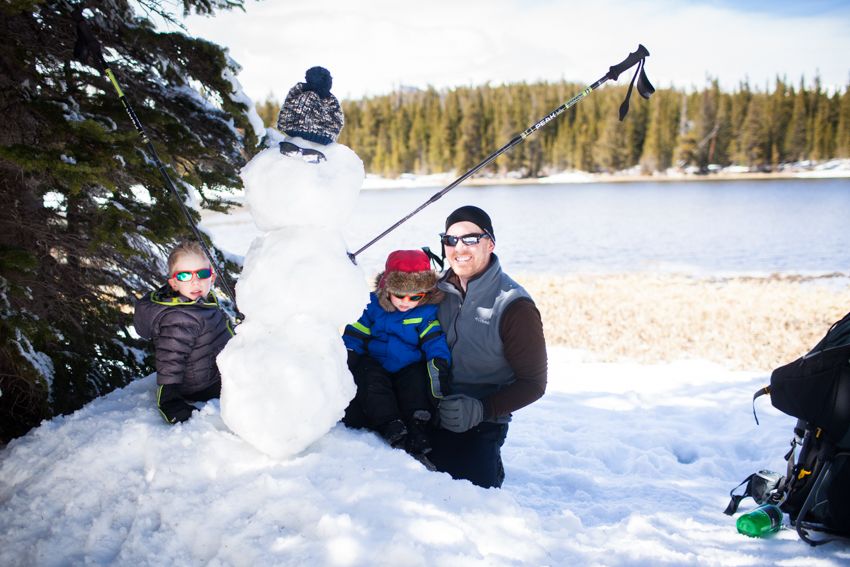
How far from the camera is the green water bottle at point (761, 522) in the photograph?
9.15ft

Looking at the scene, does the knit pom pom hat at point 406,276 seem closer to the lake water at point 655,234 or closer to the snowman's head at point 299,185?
the snowman's head at point 299,185

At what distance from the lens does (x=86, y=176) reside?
2.95 m

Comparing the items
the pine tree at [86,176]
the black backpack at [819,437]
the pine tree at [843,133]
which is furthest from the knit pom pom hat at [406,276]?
the pine tree at [843,133]

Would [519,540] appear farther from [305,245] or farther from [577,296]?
[577,296]

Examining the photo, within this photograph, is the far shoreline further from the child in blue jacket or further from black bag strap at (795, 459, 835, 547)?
black bag strap at (795, 459, 835, 547)

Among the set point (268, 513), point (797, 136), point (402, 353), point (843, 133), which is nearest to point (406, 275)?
point (402, 353)

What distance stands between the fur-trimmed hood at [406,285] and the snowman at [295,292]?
670 millimetres

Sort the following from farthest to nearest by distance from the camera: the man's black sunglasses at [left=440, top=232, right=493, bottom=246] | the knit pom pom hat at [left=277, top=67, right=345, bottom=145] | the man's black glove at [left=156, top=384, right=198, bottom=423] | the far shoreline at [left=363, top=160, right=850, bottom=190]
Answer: the far shoreline at [left=363, top=160, right=850, bottom=190], the man's black sunglasses at [left=440, top=232, right=493, bottom=246], the man's black glove at [left=156, top=384, right=198, bottom=423], the knit pom pom hat at [left=277, top=67, right=345, bottom=145]

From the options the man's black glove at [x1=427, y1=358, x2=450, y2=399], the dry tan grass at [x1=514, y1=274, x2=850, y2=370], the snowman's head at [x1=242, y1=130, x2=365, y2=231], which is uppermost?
the snowman's head at [x1=242, y1=130, x2=365, y2=231]

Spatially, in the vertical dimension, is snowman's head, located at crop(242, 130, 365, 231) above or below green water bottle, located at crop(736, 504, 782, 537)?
above

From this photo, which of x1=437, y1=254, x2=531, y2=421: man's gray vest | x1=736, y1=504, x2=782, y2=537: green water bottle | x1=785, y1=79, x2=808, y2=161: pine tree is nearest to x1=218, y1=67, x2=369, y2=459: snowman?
x1=437, y1=254, x2=531, y2=421: man's gray vest

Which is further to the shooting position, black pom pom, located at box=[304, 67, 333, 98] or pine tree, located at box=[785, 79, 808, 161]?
pine tree, located at box=[785, 79, 808, 161]

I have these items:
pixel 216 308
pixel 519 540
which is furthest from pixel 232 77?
pixel 519 540

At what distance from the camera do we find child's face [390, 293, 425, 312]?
3219 millimetres
